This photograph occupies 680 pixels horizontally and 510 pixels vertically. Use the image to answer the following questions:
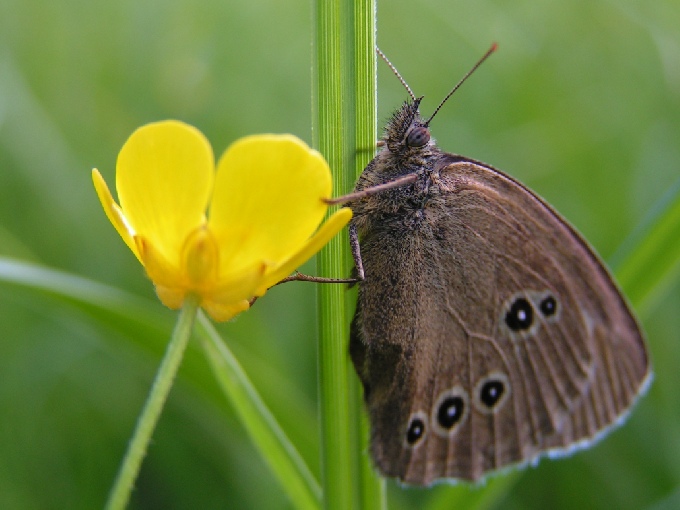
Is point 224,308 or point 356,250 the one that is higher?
point 224,308

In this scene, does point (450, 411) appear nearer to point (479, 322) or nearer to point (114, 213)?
point (479, 322)

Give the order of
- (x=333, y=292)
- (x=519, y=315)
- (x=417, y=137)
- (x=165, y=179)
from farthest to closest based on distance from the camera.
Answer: (x=519, y=315), (x=417, y=137), (x=333, y=292), (x=165, y=179)

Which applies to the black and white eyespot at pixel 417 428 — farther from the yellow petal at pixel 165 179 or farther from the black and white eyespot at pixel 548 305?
the yellow petal at pixel 165 179

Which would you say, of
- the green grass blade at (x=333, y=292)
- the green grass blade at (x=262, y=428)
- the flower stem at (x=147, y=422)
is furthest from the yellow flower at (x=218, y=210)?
the green grass blade at (x=262, y=428)

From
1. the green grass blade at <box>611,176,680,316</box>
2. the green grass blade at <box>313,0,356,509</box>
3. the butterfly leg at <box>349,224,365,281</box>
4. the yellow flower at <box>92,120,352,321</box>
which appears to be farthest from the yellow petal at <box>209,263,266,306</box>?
the green grass blade at <box>611,176,680,316</box>

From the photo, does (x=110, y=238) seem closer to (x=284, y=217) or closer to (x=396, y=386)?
(x=396, y=386)

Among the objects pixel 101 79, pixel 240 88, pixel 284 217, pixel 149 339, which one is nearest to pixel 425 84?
pixel 240 88

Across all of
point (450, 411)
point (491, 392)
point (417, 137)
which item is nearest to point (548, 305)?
point (491, 392)
